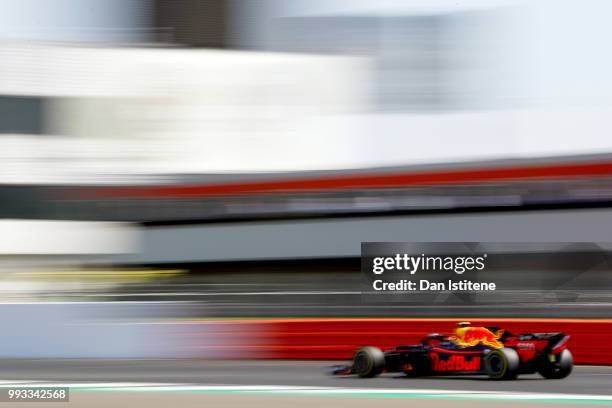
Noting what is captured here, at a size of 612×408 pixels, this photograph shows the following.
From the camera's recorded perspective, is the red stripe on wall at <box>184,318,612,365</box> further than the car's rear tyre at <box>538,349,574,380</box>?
Yes

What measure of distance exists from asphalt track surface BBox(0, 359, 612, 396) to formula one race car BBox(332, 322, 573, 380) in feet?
0.28

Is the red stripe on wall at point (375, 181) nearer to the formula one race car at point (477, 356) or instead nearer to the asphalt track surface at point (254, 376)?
the asphalt track surface at point (254, 376)

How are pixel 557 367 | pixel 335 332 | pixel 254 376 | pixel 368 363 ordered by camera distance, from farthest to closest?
pixel 335 332
pixel 254 376
pixel 368 363
pixel 557 367

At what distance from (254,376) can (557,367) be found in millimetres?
2608

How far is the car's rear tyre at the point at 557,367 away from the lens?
7.85 m

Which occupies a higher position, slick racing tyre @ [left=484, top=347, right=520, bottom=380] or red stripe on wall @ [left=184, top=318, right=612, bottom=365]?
slick racing tyre @ [left=484, top=347, right=520, bottom=380]

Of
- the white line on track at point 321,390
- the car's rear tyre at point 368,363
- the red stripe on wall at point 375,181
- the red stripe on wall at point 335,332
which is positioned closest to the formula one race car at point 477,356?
the car's rear tyre at point 368,363

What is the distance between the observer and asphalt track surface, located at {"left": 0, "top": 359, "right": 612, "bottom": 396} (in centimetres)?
759

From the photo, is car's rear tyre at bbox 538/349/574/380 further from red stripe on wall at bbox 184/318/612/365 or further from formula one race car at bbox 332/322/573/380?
red stripe on wall at bbox 184/318/612/365

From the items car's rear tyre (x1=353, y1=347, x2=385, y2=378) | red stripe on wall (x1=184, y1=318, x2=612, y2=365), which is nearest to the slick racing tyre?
car's rear tyre (x1=353, y1=347, x2=385, y2=378)

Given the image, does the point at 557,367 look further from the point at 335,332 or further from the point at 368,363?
the point at 335,332

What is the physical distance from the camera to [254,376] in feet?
29.1

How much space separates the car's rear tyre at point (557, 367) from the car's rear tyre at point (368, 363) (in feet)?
4.06

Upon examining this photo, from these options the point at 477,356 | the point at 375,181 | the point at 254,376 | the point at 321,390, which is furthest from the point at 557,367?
the point at 375,181
